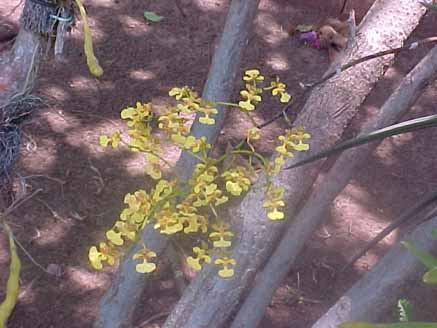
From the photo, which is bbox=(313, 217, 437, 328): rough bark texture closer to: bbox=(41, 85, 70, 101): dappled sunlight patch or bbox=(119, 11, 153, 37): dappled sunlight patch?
bbox=(41, 85, 70, 101): dappled sunlight patch

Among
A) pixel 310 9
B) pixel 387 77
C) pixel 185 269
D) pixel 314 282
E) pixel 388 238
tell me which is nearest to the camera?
pixel 185 269

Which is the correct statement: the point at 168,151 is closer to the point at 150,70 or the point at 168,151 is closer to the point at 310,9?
the point at 150,70

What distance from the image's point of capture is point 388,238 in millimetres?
3016

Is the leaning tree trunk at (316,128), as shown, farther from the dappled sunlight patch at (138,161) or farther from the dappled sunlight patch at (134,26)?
the dappled sunlight patch at (134,26)

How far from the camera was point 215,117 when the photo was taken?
197 cm

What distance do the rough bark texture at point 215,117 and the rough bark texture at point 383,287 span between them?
19.8 inches

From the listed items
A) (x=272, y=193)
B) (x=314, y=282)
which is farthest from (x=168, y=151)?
(x=272, y=193)

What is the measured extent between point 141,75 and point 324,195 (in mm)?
2004

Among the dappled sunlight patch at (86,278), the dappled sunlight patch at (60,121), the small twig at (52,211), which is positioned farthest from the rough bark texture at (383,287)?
the dappled sunlight patch at (60,121)

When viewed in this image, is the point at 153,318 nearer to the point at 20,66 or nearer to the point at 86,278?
the point at 86,278

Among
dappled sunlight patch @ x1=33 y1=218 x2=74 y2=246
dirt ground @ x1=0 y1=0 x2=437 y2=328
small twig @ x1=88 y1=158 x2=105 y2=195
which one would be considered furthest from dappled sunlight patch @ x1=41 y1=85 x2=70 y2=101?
dappled sunlight patch @ x1=33 y1=218 x2=74 y2=246

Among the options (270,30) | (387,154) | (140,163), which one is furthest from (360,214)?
(270,30)

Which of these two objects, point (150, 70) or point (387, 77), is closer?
point (150, 70)

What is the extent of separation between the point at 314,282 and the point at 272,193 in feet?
5.23
